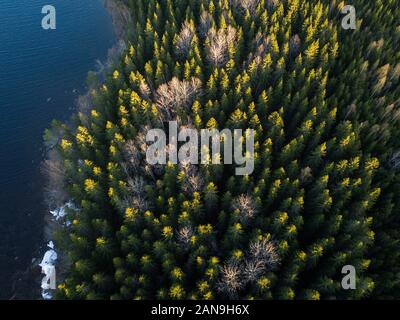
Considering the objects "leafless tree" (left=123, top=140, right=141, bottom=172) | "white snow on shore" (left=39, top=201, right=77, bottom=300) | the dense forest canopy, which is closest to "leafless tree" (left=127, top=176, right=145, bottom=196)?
the dense forest canopy

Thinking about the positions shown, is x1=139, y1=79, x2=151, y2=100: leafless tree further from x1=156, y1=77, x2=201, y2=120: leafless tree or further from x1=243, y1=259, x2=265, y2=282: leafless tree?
x1=243, y1=259, x2=265, y2=282: leafless tree

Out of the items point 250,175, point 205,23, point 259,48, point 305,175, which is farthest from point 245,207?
point 205,23

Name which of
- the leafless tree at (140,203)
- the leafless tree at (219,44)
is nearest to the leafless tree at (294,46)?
the leafless tree at (219,44)

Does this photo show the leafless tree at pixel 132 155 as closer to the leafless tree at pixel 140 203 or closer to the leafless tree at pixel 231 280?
the leafless tree at pixel 140 203

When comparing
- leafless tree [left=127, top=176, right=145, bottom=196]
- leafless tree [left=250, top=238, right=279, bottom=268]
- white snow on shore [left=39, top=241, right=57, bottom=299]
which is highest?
leafless tree [left=127, top=176, right=145, bottom=196]

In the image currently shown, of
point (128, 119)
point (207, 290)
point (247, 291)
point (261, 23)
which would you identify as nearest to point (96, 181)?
point (128, 119)

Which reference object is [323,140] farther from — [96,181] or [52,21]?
[52,21]

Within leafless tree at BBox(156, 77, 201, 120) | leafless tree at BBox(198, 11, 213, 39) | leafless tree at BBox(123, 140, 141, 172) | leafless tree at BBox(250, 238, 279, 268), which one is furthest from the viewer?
leafless tree at BBox(198, 11, 213, 39)

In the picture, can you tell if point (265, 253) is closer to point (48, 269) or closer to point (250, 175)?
point (250, 175)
